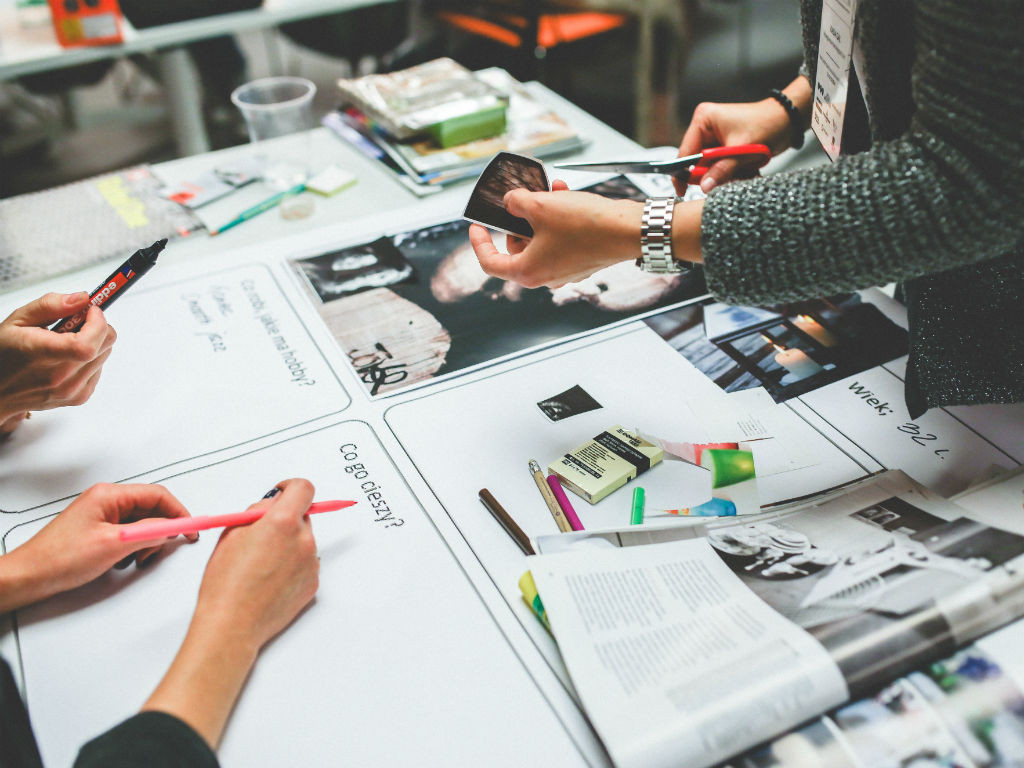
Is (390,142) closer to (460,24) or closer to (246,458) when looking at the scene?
(246,458)

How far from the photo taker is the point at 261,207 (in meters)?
1.25

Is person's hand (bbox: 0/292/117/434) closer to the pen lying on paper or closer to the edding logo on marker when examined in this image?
the edding logo on marker

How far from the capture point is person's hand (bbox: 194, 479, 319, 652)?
61 cm

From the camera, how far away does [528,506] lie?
0.75 metres

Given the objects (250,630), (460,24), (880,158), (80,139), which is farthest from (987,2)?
(80,139)

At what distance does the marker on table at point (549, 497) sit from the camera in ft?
2.36

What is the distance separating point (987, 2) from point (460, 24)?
2.50 meters

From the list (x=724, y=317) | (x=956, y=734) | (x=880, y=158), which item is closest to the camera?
(x=956, y=734)

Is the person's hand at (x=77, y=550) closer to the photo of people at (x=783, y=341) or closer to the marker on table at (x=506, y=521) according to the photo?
the marker on table at (x=506, y=521)

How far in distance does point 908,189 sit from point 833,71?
0.31 metres

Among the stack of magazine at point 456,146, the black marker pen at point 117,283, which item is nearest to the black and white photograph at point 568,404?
the black marker pen at point 117,283

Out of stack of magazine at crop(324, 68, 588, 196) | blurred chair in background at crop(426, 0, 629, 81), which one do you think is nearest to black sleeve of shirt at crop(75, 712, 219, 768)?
stack of magazine at crop(324, 68, 588, 196)

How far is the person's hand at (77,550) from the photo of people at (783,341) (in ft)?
1.99

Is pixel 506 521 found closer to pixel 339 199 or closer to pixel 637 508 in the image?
pixel 637 508
